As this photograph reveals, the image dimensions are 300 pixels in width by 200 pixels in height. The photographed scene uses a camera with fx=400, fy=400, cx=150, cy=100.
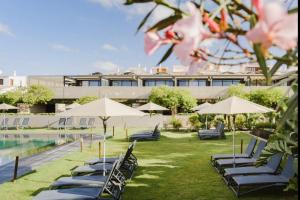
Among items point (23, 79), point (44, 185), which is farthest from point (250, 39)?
point (23, 79)

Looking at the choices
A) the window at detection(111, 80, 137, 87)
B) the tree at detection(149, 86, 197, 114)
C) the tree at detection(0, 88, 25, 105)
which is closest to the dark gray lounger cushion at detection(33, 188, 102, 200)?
the tree at detection(149, 86, 197, 114)

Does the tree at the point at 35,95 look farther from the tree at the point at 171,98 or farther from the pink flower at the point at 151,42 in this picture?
the pink flower at the point at 151,42

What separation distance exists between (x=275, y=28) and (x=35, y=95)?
169 feet

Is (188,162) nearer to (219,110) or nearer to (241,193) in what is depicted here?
(219,110)

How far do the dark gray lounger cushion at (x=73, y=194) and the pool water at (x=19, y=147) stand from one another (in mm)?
9972

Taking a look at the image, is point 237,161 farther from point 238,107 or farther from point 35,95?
point 35,95

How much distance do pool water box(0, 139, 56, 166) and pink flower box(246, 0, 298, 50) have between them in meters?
17.3

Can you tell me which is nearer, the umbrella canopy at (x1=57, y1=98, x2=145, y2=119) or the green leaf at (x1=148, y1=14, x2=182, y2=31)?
the green leaf at (x1=148, y1=14, x2=182, y2=31)

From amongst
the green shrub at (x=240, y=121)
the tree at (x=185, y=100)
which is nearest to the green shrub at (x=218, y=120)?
the green shrub at (x=240, y=121)

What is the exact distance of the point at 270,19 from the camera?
1.02 metres

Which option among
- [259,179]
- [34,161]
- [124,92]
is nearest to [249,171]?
[259,179]

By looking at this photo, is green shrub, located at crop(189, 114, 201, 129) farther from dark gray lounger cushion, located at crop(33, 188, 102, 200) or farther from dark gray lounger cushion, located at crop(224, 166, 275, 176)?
dark gray lounger cushion, located at crop(33, 188, 102, 200)

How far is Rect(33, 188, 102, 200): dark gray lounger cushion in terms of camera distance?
7.45m

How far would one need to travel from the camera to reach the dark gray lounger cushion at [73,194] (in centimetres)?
745
